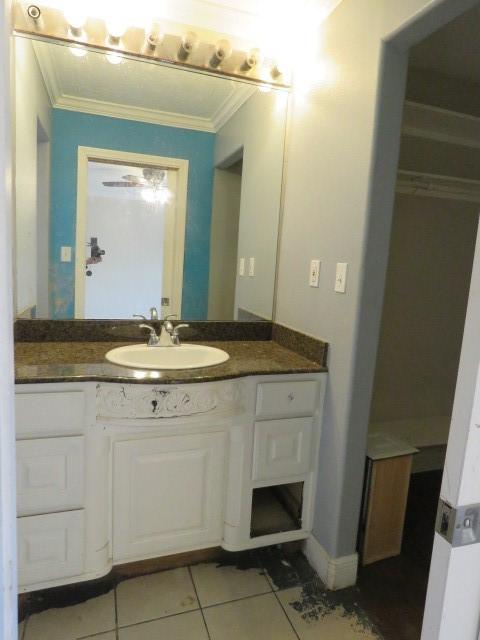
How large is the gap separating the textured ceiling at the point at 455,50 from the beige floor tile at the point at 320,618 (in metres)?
2.24

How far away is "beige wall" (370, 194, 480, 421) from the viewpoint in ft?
7.91

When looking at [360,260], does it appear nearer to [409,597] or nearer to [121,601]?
[409,597]

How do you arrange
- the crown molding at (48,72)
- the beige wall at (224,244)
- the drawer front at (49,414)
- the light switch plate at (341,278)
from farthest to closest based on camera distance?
the beige wall at (224,244) < the crown molding at (48,72) < the light switch plate at (341,278) < the drawer front at (49,414)

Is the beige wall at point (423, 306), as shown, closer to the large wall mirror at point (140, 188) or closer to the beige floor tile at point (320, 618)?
the large wall mirror at point (140, 188)

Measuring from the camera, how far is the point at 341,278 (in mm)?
1552

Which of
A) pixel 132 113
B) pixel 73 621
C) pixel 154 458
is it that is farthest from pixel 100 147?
pixel 73 621

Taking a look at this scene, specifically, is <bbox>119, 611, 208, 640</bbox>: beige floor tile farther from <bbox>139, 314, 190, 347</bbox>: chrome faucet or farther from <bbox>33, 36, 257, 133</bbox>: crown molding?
<bbox>33, 36, 257, 133</bbox>: crown molding

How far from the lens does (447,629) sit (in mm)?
607

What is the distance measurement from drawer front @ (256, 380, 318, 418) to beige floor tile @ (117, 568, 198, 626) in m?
0.73

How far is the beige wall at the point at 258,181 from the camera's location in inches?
78.5

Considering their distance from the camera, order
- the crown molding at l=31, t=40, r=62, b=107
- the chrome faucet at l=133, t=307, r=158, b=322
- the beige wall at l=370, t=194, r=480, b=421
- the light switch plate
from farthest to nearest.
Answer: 1. the beige wall at l=370, t=194, r=480, b=421
2. the chrome faucet at l=133, t=307, r=158, b=322
3. the crown molding at l=31, t=40, r=62, b=107
4. the light switch plate

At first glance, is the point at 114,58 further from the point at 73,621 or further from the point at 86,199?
the point at 73,621

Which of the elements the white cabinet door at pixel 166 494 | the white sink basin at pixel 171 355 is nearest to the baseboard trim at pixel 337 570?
the white cabinet door at pixel 166 494

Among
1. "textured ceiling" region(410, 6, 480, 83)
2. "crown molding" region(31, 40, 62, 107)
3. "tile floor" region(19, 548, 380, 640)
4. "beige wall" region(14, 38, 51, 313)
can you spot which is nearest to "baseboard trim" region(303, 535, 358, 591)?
"tile floor" region(19, 548, 380, 640)
